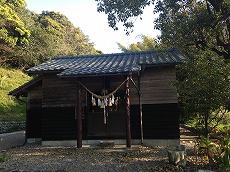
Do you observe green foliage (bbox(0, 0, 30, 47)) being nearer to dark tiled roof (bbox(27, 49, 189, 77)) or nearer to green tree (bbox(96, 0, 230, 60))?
dark tiled roof (bbox(27, 49, 189, 77))

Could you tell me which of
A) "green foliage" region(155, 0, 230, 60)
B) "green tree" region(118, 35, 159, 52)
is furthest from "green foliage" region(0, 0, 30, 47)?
"green foliage" region(155, 0, 230, 60)

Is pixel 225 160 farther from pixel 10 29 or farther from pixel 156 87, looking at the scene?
pixel 10 29

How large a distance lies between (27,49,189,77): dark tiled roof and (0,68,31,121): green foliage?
27.6 feet

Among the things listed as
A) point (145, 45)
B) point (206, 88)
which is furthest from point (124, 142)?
point (145, 45)

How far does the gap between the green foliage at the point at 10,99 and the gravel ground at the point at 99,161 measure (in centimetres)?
1118

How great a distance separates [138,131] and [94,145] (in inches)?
90.7

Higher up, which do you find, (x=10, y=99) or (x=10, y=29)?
(x=10, y=29)

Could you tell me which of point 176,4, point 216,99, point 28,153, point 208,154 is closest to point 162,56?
point 176,4

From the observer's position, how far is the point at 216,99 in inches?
297

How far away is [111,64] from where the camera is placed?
464 inches

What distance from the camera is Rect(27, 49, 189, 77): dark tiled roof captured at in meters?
9.98

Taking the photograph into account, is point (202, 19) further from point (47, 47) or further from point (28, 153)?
point (47, 47)

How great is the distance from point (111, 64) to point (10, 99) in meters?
14.5

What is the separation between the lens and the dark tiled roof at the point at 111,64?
393 inches
